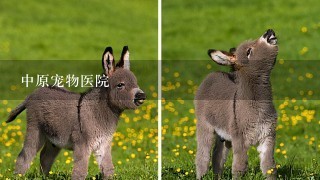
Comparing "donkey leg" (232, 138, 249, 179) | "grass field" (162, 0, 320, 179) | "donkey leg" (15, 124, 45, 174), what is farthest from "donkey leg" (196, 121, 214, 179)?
"donkey leg" (15, 124, 45, 174)

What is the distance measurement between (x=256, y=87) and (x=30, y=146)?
2.10m

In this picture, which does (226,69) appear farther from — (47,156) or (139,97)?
(47,156)

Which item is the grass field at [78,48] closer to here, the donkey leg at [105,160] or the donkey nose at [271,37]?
the donkey leg at [105,160]

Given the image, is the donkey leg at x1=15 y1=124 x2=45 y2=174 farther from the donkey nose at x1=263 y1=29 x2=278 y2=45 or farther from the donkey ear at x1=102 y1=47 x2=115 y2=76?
the donkey nose at x1=263 y1=29 x2=278 y2=45

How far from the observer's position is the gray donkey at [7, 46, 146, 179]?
720 centimetres

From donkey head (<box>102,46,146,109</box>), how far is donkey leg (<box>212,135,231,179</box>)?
2.74ft

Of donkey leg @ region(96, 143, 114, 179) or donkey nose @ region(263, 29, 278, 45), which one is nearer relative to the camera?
donkey nose @ region(263, 29, 278, 45)

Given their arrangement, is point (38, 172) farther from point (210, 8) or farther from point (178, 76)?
point (210, 8)

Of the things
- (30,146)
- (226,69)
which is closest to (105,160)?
(30,146)

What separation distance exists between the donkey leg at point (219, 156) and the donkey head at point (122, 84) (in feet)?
2.74

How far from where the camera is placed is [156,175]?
25.5 feet

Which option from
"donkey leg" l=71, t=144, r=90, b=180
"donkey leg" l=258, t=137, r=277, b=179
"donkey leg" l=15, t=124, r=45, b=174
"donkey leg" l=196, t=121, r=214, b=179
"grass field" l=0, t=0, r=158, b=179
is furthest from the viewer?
"grass field" l=0, t=0, r=158, b=179

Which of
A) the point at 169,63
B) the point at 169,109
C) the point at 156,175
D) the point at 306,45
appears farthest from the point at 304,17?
the point at 156,175

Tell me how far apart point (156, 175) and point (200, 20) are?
8.30 meters
